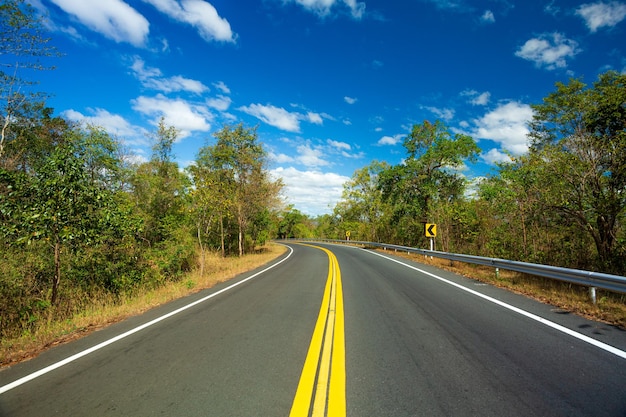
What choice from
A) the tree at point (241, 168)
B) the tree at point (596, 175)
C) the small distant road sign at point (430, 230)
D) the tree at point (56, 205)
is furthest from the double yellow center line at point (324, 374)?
the tree at point (241, 168)

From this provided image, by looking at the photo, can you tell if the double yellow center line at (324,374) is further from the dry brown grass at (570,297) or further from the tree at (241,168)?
the tree at (241,168)

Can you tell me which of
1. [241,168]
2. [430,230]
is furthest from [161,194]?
[430,230]

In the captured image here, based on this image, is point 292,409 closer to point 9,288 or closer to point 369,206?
point 9,288

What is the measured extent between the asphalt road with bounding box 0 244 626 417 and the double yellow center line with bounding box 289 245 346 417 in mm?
22

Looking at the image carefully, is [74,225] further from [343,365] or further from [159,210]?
[159,210]

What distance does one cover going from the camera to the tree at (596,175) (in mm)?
8320

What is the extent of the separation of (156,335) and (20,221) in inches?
206

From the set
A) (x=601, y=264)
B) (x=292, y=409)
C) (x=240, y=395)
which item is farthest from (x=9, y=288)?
(x=601, y=264)

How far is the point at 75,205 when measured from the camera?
7566 mm

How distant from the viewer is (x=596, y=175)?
8.55 metres

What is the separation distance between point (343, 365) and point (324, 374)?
1.07ft

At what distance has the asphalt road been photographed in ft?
8.85

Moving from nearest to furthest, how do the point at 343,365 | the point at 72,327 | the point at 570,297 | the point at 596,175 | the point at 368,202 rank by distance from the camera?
the point at 343,365
the point at 72,327
the point at 570,297
the point at 596,175
the point at 368,202

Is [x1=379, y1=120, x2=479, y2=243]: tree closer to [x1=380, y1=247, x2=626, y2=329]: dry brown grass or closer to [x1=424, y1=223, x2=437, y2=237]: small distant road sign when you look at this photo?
[x1=424, y1=223, x2=437, y2=237]: small distant road sign
